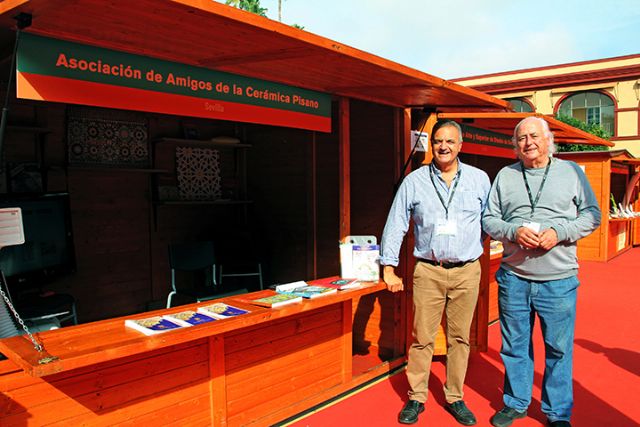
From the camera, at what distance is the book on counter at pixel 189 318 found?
8.16 feet

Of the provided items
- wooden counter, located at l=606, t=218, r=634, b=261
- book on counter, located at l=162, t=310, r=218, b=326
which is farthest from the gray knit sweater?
wooden counter, located at l=606, t=218, r=634, b=261

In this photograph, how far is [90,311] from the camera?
488 cm

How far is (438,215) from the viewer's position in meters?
2.93

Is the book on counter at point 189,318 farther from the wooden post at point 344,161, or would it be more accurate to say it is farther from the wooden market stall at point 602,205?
the wooden market stall at point 602,205

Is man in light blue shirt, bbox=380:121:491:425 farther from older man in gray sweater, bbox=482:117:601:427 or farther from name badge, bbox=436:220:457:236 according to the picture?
older man in gray sweater, bbox=482:117:601:427

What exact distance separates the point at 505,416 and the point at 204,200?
12.9 feet

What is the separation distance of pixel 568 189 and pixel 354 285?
1.46 m

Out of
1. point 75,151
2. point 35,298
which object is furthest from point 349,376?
point 75,151

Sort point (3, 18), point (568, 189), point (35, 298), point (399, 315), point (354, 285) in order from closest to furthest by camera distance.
A: point (3, 18) → point (568, 189) → point (354, 285) → point (35, 298) → point (399, 315)

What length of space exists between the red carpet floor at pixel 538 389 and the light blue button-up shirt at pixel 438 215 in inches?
39.6

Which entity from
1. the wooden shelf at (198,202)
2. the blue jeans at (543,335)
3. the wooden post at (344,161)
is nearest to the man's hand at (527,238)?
the blue jeans at (543,335)

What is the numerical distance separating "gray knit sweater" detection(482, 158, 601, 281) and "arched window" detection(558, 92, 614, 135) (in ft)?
62.1

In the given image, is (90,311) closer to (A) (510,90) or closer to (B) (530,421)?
(B) (530,421)

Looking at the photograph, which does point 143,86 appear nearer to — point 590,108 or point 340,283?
point 340,283
